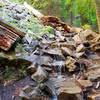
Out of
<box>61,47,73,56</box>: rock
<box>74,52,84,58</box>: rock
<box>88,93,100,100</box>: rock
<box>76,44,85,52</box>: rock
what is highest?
<box>76,44,85,52</box>: rock

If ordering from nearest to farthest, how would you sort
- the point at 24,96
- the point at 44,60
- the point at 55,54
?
the point at 24,96
the point at 44,60
the point at 55,54

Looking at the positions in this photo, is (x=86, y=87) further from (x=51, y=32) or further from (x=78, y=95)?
(x=51, y=32)

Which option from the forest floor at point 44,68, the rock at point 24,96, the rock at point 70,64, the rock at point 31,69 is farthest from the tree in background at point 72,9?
the rock at point 24,96

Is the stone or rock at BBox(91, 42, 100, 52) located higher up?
rock at BBox(91, 42, 100, 52)

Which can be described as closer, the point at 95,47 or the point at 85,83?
the point at 85,83

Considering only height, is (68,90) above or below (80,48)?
below

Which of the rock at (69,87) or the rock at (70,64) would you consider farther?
the rock at (70,64)

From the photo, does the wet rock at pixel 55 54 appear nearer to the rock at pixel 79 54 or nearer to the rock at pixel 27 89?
the rock at pixel 79 54

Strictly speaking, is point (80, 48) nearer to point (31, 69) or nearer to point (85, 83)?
point (85, 83)

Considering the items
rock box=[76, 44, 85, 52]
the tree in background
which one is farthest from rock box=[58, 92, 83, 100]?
the tree in background

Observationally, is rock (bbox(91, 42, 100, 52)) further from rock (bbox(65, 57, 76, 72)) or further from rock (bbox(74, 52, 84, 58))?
rock (bbox(65, 57, 76, 72))

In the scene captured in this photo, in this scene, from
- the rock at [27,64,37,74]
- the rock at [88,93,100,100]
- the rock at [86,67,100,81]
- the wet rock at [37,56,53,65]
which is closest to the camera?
the rock at [88,93,100,100]

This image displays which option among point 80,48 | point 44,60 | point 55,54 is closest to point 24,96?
point 44,60

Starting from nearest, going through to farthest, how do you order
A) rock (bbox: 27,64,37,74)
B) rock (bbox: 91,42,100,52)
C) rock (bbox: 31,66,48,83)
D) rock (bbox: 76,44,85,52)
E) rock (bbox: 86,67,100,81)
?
rock (bbox: 31,66,48,83) → rock (bbox: 27,64,37,74) → rock (bbox: 86,67,100,81) → rock (bbox: 76,44,85,52) → rock (bbox: 91,42,100,52)
